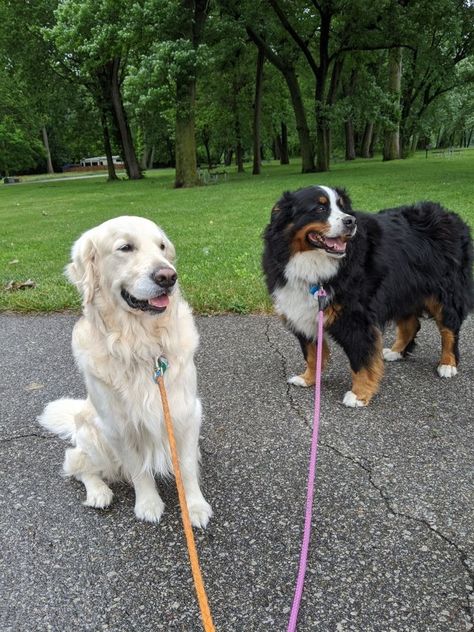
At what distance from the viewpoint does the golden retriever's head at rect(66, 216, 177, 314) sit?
220 cm

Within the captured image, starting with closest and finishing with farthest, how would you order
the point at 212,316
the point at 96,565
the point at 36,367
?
the point at 96,565, the point at 36,367, the point at 212,316

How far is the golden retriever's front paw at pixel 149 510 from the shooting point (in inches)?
100

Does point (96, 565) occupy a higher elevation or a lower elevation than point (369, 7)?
lower

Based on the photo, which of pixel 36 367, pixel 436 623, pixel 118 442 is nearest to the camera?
pixel 436 623

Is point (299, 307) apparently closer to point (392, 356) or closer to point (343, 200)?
point (343, 200)

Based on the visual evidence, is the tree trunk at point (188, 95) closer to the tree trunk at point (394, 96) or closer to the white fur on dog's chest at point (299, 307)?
the tree trunk at point (394, 96)

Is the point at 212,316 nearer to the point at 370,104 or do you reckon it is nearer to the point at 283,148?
the point at 370,104

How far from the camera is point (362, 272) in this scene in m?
3.72

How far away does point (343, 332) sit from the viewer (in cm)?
372

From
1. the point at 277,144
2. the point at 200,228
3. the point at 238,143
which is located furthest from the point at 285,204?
the point at 277,144

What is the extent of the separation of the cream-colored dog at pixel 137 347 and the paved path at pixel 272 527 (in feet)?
0.97

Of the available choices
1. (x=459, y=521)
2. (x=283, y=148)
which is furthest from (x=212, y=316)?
(x=283, y=148)

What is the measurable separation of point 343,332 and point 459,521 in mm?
1599

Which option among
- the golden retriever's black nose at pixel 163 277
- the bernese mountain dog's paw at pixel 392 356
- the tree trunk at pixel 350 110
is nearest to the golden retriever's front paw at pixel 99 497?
the golden retriever's black nose at pixel 163 277
